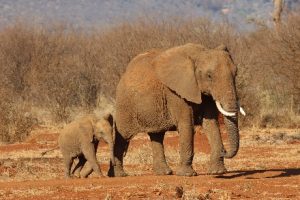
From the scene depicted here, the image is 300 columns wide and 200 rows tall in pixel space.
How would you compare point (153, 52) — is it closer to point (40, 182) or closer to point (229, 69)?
point (229, 69)

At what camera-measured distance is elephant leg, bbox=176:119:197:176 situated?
46.0 feet

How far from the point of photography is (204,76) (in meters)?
13.8

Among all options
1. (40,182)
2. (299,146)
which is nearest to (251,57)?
(299,146)

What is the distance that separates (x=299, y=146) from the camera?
22.3 metres

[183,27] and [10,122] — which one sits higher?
[183,27]

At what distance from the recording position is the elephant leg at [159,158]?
49.2ft

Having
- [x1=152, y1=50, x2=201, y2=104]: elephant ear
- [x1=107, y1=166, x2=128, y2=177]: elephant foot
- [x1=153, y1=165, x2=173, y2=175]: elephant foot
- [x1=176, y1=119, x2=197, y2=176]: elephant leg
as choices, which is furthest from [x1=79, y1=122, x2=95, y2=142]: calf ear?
[x1=176, y1=119, x2=197, y2=176]: elephant leg

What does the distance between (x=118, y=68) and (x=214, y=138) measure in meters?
18.9

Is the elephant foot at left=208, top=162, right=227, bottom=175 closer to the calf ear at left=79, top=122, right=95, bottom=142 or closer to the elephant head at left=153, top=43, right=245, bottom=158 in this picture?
the elephant head at left=153, top=43, right=245, bottom=158

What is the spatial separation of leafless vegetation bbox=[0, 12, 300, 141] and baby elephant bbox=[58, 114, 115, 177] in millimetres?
9544

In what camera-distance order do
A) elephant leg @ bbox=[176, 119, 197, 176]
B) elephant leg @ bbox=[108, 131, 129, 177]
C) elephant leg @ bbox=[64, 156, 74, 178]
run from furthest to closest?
elephant leg @ bbox=[64, 156, 74, 178], elephant leg @ bbox=[108, 131, 129, 177], elephant leg @ bbox=[176, 119, 197, 176]

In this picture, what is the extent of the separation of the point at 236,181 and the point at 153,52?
3.21 m

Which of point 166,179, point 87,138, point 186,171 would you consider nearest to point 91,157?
point 87,138

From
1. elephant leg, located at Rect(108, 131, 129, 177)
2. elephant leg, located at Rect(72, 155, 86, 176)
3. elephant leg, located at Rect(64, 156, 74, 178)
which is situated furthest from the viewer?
elephant leg, located at Rect(72, 155, 86, 176)
